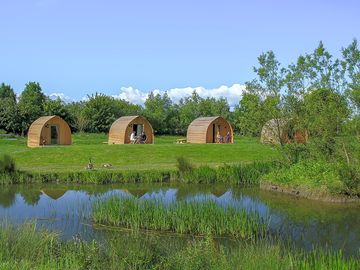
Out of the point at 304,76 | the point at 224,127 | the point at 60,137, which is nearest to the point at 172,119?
the point at 224,127

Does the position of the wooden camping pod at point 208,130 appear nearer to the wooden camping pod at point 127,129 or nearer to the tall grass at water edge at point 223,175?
the wooden camping pod at point 127,129

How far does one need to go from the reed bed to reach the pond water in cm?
60

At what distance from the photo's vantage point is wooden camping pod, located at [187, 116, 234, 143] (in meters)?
43.8

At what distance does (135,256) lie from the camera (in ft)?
28.1

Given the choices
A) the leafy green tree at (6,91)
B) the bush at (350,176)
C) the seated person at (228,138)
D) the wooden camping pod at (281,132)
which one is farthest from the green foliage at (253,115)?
the leafy green tree at (6,91)

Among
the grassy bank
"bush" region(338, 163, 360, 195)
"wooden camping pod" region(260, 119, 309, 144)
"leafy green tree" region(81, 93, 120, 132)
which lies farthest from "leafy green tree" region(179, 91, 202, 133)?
the grassy bank

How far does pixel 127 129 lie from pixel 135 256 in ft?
113

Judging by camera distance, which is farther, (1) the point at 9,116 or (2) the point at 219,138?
(1) the point at 9,116

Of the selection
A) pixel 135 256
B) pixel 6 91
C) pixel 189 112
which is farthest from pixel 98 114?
pixel 135 256

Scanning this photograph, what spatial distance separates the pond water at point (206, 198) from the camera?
12.9 metres

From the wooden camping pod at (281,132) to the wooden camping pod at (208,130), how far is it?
17.5 metres

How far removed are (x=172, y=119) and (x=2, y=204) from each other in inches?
1938

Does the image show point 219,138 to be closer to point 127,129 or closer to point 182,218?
point 127,129

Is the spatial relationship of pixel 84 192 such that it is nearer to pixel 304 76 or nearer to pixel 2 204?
pixel 2 204
